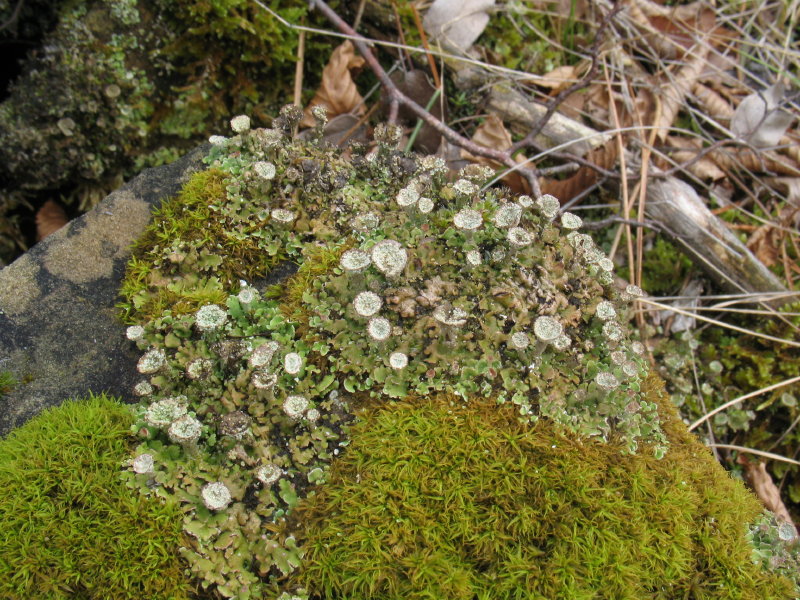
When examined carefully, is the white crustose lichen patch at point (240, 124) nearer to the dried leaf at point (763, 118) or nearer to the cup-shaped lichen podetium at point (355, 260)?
the cup-shaped lichen podetium at point (355, 260)

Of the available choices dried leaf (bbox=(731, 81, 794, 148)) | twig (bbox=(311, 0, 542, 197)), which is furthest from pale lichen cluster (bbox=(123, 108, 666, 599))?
dried leaf (bbox=(731, 81, 794, 148))

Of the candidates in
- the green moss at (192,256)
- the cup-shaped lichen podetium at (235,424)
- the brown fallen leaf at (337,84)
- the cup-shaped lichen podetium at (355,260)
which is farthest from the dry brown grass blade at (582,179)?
the cup-shaped lichen podetium at (235,424)

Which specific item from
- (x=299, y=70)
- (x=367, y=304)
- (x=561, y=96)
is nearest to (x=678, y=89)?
(x=561, y=96)

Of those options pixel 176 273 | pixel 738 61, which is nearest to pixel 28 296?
pixel 176 273

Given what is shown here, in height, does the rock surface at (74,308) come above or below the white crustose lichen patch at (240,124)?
Answer: below

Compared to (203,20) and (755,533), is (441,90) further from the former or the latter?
(755,533)

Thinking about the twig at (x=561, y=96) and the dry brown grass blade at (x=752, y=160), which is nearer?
the twig at (x=561, y=96)
